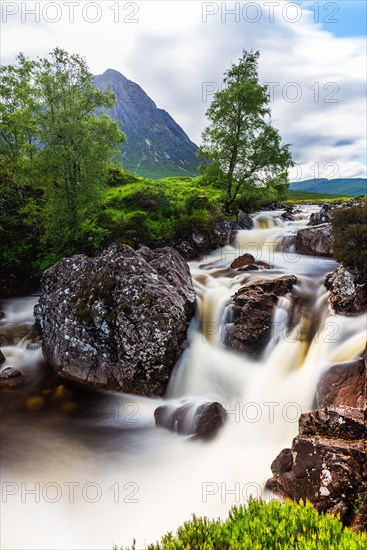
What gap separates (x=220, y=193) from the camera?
32.4m

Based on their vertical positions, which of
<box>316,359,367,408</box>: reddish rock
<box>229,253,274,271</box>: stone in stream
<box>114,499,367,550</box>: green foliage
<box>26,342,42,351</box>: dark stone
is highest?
<box>229,253,274,271</box>: stone in stream

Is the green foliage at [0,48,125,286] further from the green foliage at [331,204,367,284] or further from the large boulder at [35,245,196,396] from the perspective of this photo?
the green foliage at [331,204,367,284]

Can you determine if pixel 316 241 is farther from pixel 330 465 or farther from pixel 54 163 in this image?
pixel 330 465

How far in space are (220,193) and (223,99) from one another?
8.03m

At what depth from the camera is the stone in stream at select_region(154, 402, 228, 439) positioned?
10.4 m

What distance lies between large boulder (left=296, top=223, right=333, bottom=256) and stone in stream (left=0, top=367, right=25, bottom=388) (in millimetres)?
18455

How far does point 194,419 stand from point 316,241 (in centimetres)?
1627

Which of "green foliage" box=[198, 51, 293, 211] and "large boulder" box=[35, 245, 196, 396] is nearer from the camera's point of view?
"large boulder" box=[35, 245, 196, 396]

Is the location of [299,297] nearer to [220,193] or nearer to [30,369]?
[30,369]

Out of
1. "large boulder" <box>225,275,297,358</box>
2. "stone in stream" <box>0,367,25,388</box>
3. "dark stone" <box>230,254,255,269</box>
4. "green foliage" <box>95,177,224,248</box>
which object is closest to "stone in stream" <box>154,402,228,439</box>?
"large boulder" <box>225,275,297,358</box>

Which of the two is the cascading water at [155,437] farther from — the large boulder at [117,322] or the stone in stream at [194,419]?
the large boulder at [117,322]

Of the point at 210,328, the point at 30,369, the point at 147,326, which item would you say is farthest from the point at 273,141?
the point at 30,369

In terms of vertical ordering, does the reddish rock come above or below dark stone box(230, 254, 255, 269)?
below

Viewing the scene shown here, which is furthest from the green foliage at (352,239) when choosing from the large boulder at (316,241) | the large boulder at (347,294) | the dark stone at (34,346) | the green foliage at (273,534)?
the dark stone at (34,346)
